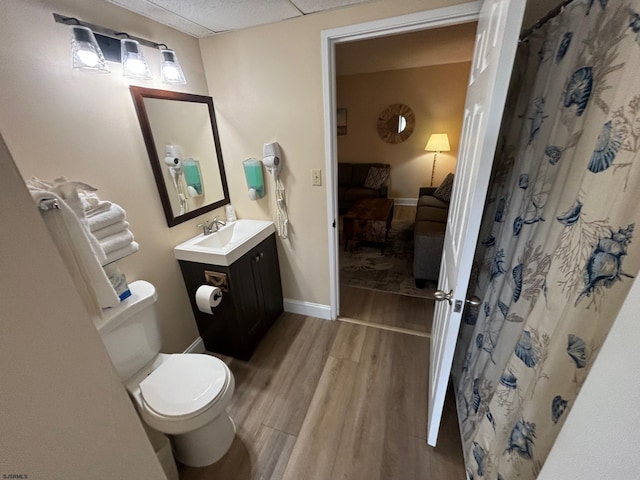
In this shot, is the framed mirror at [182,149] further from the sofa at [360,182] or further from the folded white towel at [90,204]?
the sofa at [360,182]

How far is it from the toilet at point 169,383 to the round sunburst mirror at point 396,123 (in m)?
4.77

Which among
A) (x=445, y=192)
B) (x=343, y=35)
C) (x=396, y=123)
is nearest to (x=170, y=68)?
(x=343, y=35)

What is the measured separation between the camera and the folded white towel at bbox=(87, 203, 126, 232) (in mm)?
1102

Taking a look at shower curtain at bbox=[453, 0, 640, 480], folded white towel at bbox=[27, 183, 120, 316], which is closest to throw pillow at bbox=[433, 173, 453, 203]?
shower curtain at bbox=[453, 0, 640, 480]

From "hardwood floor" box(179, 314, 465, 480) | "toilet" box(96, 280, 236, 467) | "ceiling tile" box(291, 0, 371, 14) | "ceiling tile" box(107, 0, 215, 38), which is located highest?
"ceiling tile" box(291, 0, 371, 14)

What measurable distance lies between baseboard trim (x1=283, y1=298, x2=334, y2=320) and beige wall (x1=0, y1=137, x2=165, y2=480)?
5.54ft

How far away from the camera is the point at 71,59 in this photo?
3.66 feet

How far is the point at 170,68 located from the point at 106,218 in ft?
3.10

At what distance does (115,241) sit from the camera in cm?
118

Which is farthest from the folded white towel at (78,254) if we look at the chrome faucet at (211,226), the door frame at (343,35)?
the door frame at (343,35)

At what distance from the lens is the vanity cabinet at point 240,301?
5.49 feet

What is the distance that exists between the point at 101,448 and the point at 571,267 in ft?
4.04

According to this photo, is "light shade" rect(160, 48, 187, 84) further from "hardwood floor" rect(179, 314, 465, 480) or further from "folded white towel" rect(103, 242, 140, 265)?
"hardwood floor" rect(179, 314, 465, 480)

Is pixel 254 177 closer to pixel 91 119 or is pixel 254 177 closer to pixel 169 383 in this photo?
pixel 91 119
